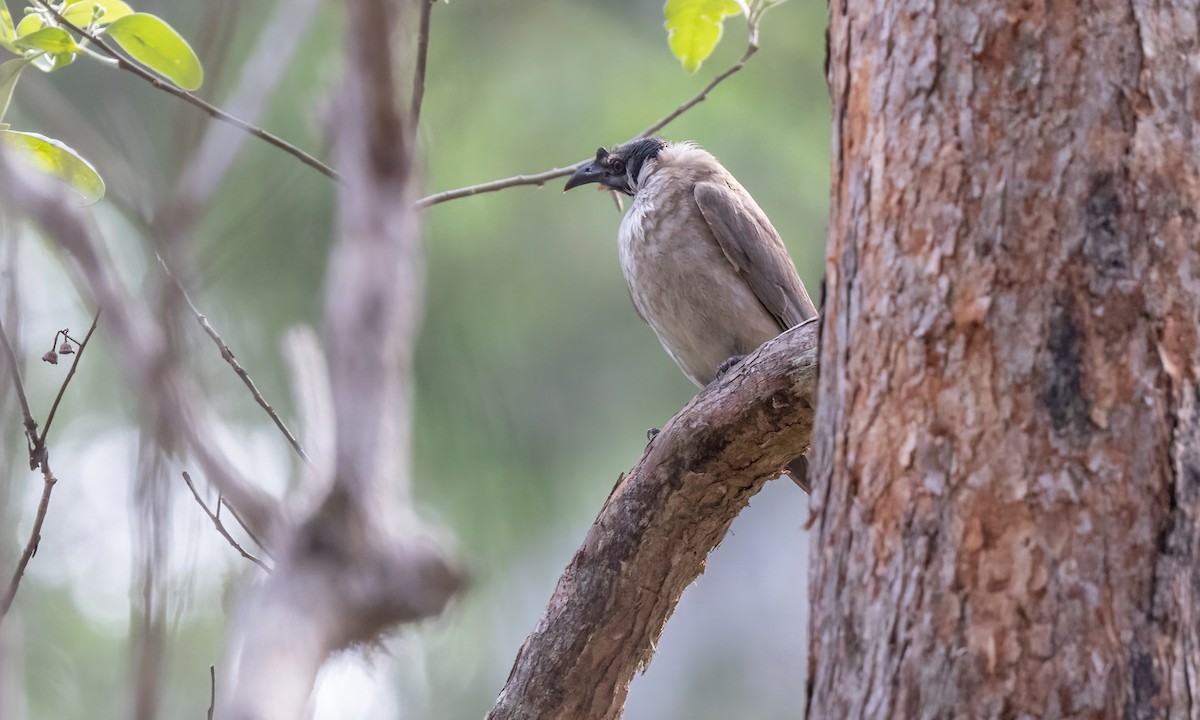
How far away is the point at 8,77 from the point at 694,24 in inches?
66.2

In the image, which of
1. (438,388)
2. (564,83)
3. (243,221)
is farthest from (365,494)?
(564,83)

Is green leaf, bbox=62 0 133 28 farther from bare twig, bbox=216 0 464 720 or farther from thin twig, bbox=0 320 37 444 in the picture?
bare twig, bbox=216 0 464 720

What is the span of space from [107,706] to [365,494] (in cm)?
675

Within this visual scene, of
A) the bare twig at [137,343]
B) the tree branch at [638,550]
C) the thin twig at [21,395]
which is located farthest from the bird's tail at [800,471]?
the bare twig at [137,343]

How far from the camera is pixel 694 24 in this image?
3.23 m

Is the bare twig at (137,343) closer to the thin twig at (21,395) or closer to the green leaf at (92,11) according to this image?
the thin twig at (21,395)

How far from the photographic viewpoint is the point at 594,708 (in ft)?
9.68

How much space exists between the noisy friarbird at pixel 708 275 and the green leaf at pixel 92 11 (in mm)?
2026

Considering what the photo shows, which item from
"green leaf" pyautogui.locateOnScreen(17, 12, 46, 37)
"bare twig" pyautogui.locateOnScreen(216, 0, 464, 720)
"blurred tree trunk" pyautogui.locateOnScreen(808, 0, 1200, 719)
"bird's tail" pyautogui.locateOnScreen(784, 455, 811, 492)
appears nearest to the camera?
"bare twig" pyautogui.locateOnScreen(216, 0, 464, 720)

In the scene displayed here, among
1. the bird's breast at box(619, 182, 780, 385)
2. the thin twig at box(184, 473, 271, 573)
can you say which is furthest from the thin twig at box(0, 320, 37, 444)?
the bird's breast at box(619, 182, 780, 385)

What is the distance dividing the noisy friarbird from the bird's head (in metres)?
0.56

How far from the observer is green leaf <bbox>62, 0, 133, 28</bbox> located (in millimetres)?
2662

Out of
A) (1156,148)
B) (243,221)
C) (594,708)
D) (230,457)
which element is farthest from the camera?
(594,708)

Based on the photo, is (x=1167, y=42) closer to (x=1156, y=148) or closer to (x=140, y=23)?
(x=1156, y=148)
